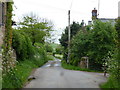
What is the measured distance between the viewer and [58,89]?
9188 millimetres

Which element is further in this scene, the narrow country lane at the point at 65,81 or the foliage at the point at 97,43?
the foliage at the point at 97,43

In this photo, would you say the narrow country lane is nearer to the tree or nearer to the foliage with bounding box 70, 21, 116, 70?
the foliage with bounding box 70, 21, 116, 70

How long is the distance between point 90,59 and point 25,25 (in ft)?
54.5

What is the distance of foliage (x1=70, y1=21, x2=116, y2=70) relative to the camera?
19797 mm

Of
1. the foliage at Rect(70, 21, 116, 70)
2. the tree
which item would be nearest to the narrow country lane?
the foliage at Rect(70, 21, 116, 70)

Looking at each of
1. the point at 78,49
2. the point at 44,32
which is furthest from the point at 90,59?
the point at 44,32

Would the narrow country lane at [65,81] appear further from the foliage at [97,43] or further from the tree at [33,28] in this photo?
the tree at [33,28]

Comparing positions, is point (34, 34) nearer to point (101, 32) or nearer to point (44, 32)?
point (44, 32)

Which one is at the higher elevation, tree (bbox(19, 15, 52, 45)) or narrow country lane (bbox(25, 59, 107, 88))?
tree (bbox(19, 15, 52, 45))

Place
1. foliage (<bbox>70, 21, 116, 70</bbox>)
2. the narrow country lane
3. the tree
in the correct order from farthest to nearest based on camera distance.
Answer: the tree → foliage (<bbox>70, 21, 116, 70</bbox>) → the narrow country lane

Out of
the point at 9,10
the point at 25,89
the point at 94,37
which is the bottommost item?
the point at 25,89

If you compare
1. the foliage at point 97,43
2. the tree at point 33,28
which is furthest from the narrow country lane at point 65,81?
the tree at point 33,28

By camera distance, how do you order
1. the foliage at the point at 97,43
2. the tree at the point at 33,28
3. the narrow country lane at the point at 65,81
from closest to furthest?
the narrow country lane at the point at 65,81 < the foliage at the point at 97,43 < the tree at the point at 33,28

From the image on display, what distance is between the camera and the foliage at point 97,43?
19797 mm
